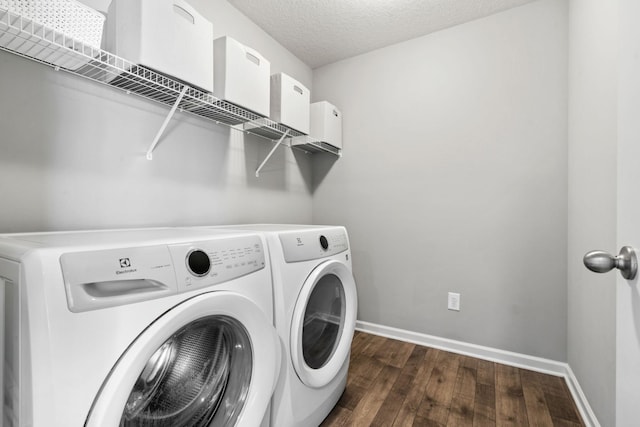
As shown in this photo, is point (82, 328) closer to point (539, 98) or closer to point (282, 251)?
point (282, 251)

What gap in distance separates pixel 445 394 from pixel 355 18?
2.32m

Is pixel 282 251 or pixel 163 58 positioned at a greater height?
pixel 163 58

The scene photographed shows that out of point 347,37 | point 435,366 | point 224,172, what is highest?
point 347,37

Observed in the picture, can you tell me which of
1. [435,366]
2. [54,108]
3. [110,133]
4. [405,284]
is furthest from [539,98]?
[54,108]

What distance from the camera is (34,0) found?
87 centimetres

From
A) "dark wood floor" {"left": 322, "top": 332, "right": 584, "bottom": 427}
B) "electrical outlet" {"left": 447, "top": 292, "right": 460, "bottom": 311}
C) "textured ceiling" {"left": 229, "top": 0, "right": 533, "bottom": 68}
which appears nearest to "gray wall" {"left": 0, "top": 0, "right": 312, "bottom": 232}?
"textured ceiling" {"left": 229, "top": 0, "right": 533, "bottom": 68}

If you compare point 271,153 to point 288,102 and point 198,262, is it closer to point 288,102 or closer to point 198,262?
point 288,102

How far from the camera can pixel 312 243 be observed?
1.26 metres

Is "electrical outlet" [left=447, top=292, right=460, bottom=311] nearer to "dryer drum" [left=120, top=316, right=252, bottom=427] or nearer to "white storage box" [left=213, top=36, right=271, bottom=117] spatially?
"dryer drum" [left=120, top=316, right=252, bottom=427]

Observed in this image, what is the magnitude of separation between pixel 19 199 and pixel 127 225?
0.36 m

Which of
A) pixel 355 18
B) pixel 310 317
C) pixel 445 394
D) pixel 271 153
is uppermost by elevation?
pixel 355 18

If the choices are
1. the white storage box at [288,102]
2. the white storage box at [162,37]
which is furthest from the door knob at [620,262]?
the white storage box at [288,102]

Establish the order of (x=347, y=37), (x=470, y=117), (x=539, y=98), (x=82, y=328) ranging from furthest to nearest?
(x=347, y=37) < (x=470, y=117) < (x=539, y=98) < (x=82, y=328)

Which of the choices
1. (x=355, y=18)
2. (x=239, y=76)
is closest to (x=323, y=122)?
(x=355, y=18)
